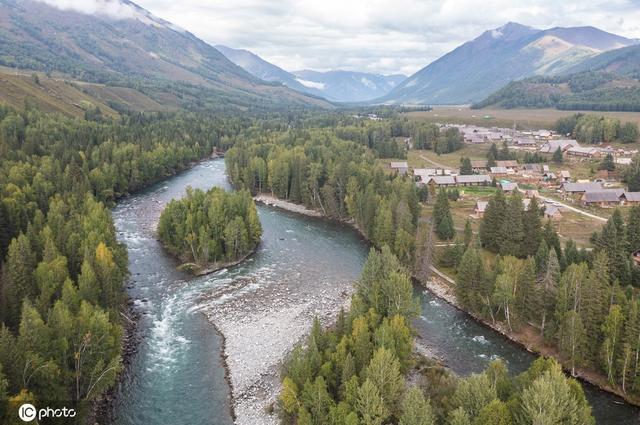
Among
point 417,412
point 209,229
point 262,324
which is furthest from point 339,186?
point 417,412

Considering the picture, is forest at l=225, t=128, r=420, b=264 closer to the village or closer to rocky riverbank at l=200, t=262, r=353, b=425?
the village

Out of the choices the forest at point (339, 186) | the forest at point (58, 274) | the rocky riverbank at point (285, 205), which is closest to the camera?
the forest at point (58, 274)

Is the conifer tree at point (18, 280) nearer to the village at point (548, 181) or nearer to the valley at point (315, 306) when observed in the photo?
the valley at point (315, 306)

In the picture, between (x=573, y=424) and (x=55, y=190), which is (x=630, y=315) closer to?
(x=573, y=424)

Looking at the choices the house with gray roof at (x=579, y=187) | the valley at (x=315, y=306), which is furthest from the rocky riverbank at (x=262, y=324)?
the house with gray roof at (x=579, y=187)

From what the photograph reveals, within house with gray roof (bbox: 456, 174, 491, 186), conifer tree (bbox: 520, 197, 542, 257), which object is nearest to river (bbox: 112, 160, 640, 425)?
conifer tree (bbox: 520, 197, 542, 257)

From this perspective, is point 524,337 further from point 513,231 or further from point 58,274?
point 58,274
